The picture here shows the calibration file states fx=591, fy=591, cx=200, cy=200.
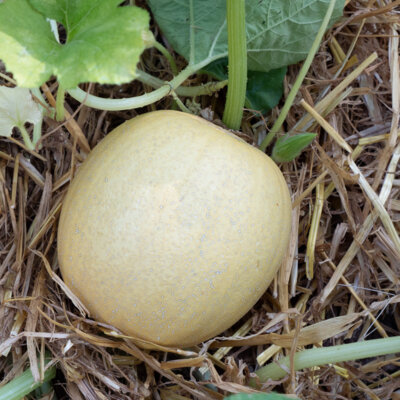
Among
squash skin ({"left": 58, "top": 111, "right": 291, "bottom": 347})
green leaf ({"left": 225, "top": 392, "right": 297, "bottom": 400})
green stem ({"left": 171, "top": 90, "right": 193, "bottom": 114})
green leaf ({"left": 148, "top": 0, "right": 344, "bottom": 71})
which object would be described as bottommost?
green leaf ({"left": 225, "top": 392, "right": 297, "bottom": 400})

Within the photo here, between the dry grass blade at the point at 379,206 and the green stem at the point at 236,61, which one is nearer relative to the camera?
the green stem at the point at 236,61

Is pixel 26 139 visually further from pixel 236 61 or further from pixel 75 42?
pixel 236 61

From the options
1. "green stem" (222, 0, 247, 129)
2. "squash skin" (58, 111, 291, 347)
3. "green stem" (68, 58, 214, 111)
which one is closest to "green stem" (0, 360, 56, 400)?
"squash skin" (58, 111, 291, 347)

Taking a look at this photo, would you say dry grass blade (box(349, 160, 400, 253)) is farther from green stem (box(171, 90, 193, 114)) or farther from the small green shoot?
the small green shoot

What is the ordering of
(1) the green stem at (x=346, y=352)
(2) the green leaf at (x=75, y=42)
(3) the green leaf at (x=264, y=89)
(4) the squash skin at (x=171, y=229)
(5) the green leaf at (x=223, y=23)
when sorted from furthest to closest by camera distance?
(3) the green leaf at (x=264, y=89) → (5) the green leaf at (x=223, y=23) → (1) the green stem at (x=346, y=352) → (4) the squash skin at (x=171, y=229) → (2) the green leaf at (x=75, y=42)

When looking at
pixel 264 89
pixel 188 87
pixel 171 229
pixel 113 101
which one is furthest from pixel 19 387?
pixel 264 89

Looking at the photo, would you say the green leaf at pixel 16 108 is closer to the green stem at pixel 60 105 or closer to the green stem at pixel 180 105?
the green stem at pixel 60 105

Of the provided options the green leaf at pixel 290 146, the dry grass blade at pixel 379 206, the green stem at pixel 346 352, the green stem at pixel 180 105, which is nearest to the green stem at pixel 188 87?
the green stem at pixel 180 105

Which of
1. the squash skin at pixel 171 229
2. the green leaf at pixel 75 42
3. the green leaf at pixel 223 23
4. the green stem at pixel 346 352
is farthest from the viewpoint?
the green leaf at pixel 223 23
